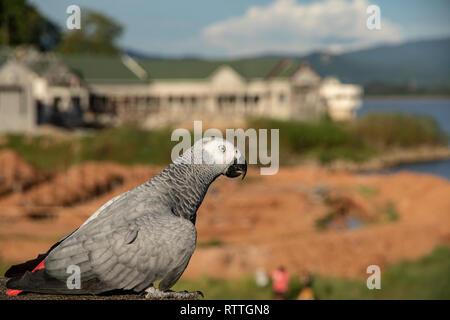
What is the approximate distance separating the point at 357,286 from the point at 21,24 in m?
39.3

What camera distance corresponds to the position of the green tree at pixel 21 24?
41.9 metres

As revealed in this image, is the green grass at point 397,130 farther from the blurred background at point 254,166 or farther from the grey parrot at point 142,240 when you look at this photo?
the grey parrot at point 142,240

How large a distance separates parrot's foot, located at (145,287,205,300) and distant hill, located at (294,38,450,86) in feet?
117

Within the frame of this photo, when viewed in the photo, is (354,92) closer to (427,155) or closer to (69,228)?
(427,155)

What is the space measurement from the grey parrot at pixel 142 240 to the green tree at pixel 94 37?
49.6m

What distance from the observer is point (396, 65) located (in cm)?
5809

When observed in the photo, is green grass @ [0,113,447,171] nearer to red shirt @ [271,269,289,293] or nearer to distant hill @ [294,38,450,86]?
distant hill @ [294,38,450,86]

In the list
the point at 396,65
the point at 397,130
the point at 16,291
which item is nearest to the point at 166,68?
the point at 397,130

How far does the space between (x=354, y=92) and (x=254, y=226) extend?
1318 inches

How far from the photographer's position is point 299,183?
26.1 metres

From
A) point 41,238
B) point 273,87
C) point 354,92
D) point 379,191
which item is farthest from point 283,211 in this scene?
point 354,92

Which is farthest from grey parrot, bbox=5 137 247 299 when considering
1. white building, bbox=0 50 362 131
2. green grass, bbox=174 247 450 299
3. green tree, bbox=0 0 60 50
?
green tree, bbox=0 0 60 50

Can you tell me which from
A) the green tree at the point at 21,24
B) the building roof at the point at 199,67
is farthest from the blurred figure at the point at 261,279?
the green tree at the point at 21,24

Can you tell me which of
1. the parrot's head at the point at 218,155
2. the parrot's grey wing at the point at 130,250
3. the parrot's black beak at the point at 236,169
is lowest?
the parrot's grey wing at the point at 130,250
